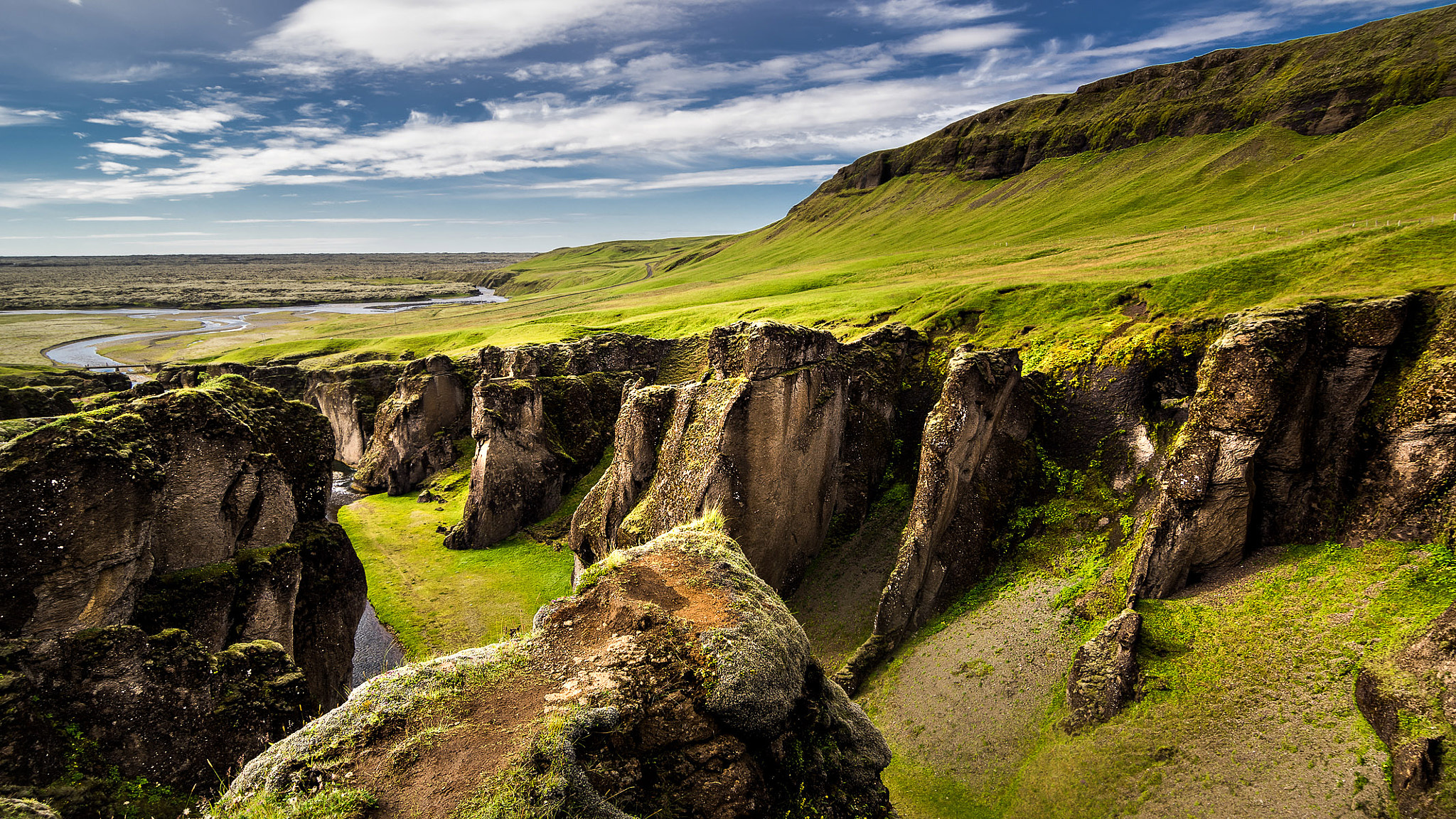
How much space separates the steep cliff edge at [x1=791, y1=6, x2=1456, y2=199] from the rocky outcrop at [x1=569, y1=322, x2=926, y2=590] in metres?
105

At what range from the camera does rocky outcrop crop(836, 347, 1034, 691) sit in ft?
85.4

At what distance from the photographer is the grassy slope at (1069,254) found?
1324 inches

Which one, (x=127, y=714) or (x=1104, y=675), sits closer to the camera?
(x=127, y=714)

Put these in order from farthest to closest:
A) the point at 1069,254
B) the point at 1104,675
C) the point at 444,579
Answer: the point at 1069,254 < the point at 444,579 < the point at 1104,675

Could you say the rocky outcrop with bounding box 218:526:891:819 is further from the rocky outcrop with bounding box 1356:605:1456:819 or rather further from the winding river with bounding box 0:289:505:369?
the winding river with bounding box 0:289:505:369

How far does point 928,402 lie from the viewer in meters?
34.4

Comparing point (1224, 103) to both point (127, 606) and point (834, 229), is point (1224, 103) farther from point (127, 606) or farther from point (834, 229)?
point (127, 606)

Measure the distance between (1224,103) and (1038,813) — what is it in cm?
13238

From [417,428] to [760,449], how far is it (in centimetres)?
3914

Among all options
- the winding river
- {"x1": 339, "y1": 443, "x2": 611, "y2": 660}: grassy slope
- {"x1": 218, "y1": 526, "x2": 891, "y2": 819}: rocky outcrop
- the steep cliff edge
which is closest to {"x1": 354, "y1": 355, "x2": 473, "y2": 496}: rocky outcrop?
{"x1": 339, "y1": 443, "x2": 611, "y2": 660}: grassy slope

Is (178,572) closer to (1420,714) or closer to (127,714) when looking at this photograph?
(127,714)

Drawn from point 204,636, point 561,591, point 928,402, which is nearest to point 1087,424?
point 928,402

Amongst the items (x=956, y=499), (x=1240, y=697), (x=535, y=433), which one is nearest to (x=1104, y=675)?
(x=1240, y=697)

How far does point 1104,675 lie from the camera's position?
2061 cm
